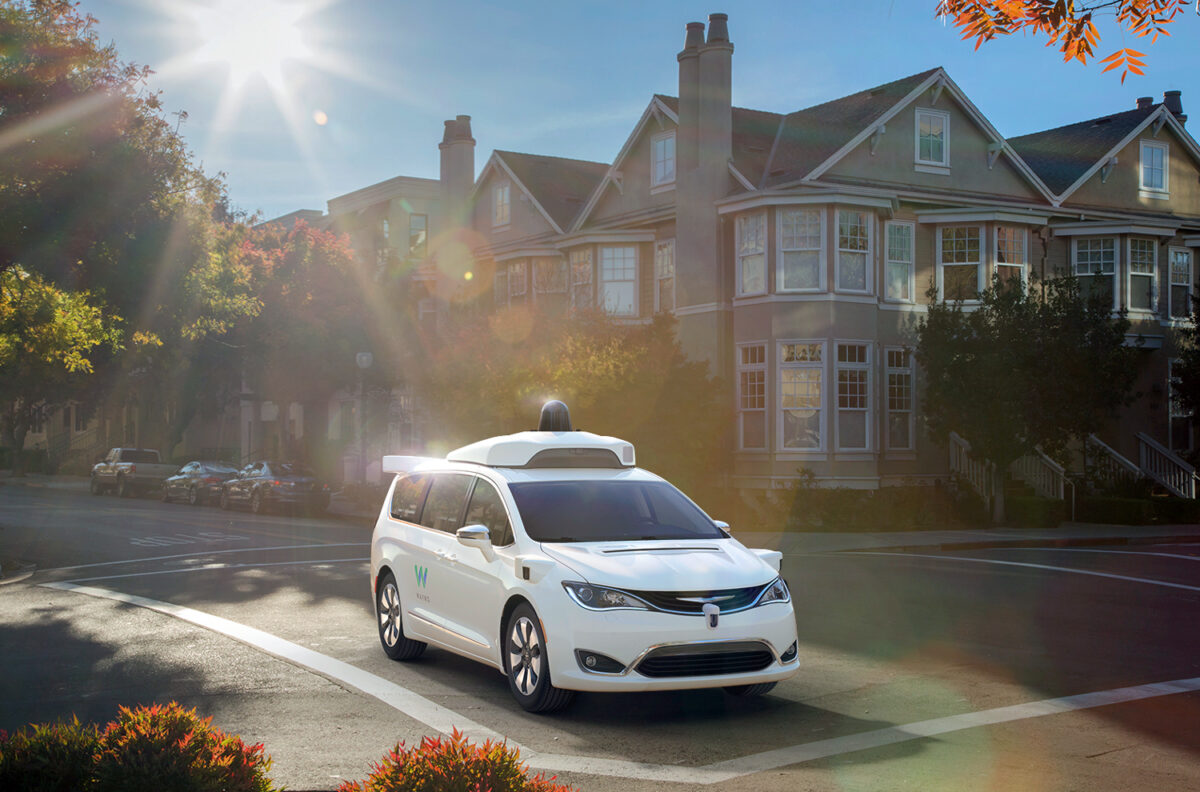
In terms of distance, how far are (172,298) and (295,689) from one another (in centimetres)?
1378

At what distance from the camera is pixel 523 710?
7863 mm

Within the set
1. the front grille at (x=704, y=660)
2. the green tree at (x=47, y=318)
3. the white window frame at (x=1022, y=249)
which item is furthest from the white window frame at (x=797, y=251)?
the front grille at (x=704, y=660)

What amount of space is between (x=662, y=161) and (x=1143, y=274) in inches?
515

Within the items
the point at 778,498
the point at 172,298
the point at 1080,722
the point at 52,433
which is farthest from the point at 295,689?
the point at 52,433

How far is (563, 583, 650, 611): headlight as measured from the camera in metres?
7.39

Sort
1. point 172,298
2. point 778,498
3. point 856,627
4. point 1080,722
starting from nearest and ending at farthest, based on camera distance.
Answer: point 1080,722
point 856,627
point 172,298
point 778,498

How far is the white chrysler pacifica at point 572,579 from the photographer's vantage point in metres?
7.35

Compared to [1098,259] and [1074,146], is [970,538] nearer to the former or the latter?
[1098,259]

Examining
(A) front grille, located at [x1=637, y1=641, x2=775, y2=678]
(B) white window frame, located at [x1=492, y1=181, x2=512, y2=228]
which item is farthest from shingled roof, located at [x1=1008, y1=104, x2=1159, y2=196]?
(A) front grille, located at [x1=637, y1=641, x2=775, y2=678]

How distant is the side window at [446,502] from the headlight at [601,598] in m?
1.90

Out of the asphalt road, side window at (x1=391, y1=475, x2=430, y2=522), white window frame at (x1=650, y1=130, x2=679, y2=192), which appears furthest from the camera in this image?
white window frame at (x1=650, y1=130, x2=679, y2=192)

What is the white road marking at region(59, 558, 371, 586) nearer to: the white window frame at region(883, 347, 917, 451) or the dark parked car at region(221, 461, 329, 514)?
the dark parked car at region(221, 461, 329, 514)

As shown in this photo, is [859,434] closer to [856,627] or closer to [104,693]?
[856,627]

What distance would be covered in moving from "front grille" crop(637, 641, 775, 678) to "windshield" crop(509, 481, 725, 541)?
46.7 inches
